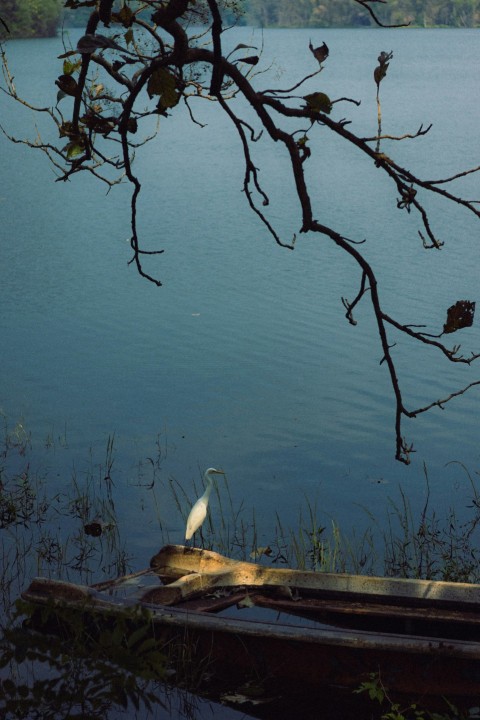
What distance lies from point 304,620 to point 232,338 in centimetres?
556

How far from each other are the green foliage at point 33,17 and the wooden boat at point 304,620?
131 feet

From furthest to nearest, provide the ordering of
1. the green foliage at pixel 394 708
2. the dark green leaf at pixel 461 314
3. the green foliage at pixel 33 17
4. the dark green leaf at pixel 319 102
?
the green foliage at pixel 33 17, the green foliage at pixel 394 708, the dark green leaf at pixel 319 102, the dark green leaf at pixel 461 314

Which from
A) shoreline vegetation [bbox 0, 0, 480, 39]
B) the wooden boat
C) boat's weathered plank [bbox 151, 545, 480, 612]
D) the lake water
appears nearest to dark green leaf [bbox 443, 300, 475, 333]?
the wooden boat

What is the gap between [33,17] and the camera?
50344mm

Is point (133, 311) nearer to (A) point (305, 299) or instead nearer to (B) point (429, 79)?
(A) point (305, 299)

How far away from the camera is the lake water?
299 inches

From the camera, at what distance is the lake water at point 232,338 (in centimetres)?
760

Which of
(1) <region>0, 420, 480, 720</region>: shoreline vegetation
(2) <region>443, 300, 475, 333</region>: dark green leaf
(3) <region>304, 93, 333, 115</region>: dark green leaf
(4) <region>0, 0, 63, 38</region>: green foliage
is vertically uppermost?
(4) <region>0, 0, 63, 38</region>: green foliage

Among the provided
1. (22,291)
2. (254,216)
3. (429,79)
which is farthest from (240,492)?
(429,79)

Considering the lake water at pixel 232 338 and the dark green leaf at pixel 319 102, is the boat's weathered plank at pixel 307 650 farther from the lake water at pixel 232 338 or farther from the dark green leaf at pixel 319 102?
the dark green leaf at pixel 319 102

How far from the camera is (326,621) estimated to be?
4926 mm

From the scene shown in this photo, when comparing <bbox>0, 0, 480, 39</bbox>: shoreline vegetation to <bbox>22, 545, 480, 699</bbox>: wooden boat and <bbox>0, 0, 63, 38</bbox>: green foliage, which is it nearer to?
<bbox>0, 0, 63, 38</bbox>: green foliage

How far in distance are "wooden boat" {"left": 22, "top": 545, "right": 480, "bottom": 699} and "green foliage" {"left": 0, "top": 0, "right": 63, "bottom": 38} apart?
40050 mm

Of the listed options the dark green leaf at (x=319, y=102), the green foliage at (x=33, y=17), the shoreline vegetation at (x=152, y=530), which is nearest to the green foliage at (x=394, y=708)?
the shoreline vegetation at (x=152, y=530)
